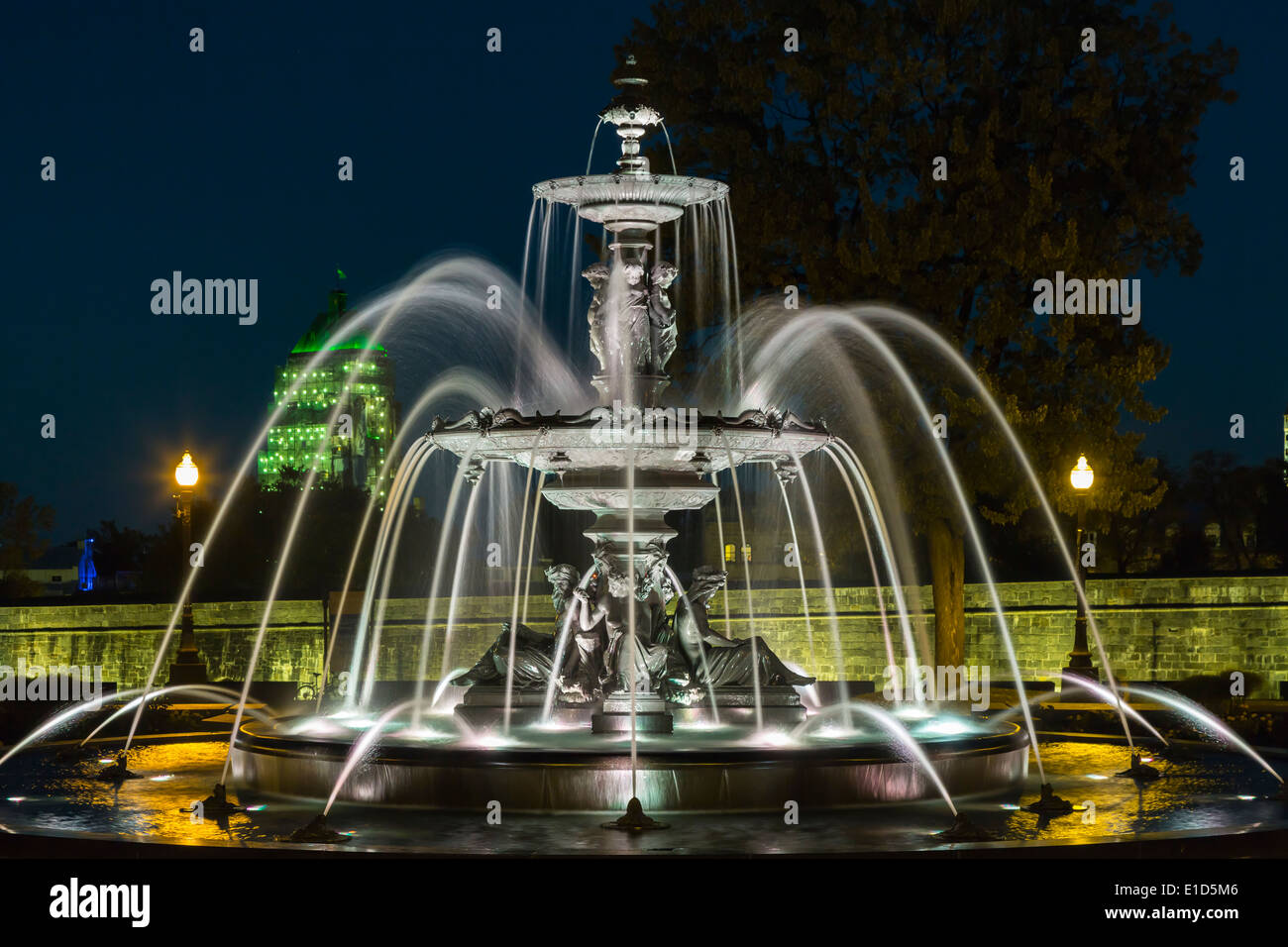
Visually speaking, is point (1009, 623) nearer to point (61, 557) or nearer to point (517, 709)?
point (517, 709)

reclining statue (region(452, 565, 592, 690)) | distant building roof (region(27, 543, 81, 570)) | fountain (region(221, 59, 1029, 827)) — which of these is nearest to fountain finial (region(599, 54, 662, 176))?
fountain (region(221, 59, 1029, 827))

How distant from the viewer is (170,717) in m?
18.8

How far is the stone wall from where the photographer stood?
35031 mm

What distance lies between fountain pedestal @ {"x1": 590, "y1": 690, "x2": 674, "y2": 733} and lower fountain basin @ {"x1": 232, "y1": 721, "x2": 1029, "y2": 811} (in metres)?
0.95

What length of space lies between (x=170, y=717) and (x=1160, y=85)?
2078cm

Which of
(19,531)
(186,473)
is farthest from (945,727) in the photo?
(19,531)

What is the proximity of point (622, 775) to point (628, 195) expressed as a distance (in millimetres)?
5460

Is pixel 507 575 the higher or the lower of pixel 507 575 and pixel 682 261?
the lower

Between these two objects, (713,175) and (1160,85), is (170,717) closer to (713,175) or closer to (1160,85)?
(713,175)

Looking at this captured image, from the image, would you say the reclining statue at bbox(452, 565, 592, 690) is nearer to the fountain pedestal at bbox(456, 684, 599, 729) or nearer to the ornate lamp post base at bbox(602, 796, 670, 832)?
the fountain pedestal at bbox(456, 684, 599, 729)

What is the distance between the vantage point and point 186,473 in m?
22.0

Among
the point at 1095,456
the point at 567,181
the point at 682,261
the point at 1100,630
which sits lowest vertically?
the point at 1100,630

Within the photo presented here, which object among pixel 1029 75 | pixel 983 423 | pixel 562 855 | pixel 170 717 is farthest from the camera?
pixel 1029 75

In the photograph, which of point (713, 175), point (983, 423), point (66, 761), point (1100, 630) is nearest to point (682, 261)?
point (713, 175)
